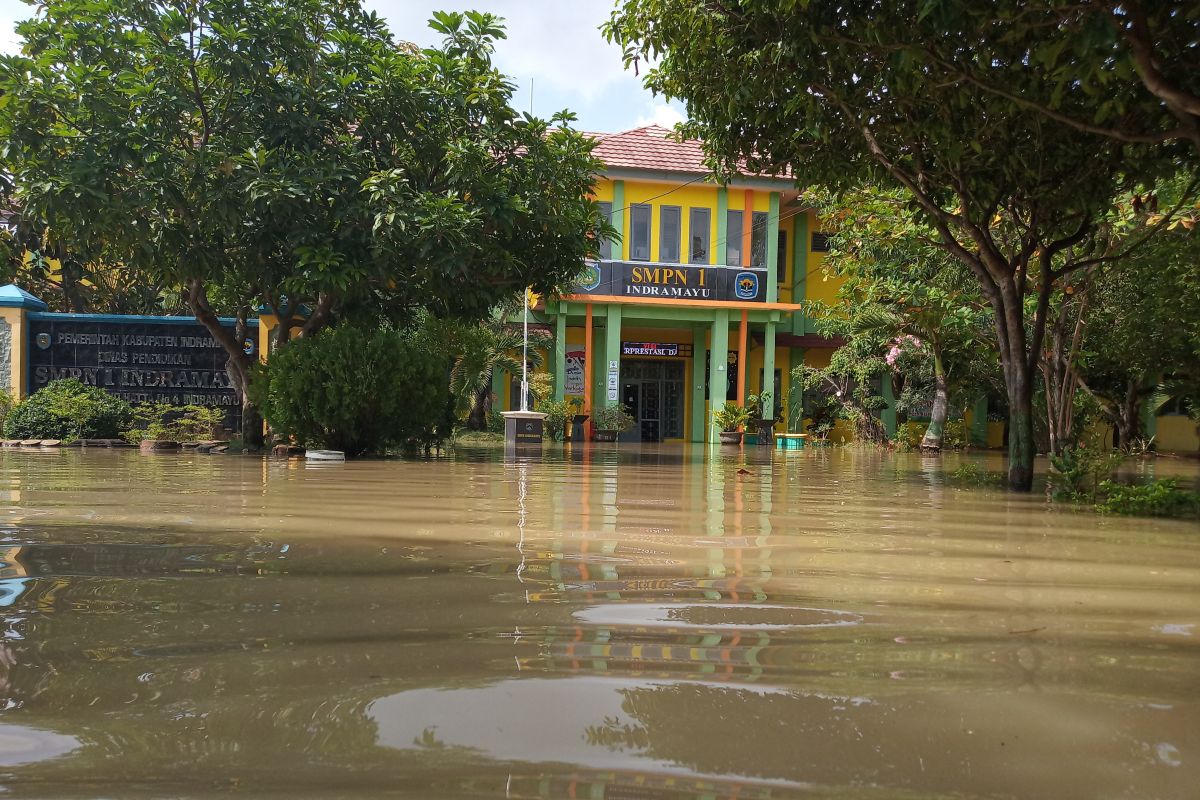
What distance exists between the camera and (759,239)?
23.4 metres

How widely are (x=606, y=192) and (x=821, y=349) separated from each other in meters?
8.28

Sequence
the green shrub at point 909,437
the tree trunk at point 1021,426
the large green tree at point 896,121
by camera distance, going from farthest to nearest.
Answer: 1. the green shrub at point 909,437
2. the tree trunk at point 1021,426
3. the large green tree at point 896,121

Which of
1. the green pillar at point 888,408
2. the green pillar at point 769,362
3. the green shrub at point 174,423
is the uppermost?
the green pillar at point 769,362

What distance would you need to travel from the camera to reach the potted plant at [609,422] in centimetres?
2222

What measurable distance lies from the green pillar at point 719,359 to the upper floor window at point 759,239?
5.67 ft

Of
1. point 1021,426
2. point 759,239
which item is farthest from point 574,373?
point 1021,426

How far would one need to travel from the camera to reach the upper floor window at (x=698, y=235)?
23.0m

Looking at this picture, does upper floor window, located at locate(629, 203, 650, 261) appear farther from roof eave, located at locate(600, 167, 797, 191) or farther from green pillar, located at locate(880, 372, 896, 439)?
green pillar, located at locate(880, 372, 896, 439)

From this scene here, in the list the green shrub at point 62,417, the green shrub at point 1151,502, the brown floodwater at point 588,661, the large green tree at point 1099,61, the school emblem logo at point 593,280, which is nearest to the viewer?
the brown floodwater at point 588,661

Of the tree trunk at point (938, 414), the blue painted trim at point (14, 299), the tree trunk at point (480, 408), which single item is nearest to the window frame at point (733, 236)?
the tree trunk at point (938, 414)

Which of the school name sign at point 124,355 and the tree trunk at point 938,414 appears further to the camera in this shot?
the tree trunk at point 938,414

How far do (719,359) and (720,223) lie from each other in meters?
3.54

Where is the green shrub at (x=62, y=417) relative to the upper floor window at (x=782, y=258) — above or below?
below

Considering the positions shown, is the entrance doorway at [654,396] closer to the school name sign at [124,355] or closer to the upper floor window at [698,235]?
the upper floor window at [698,235]
